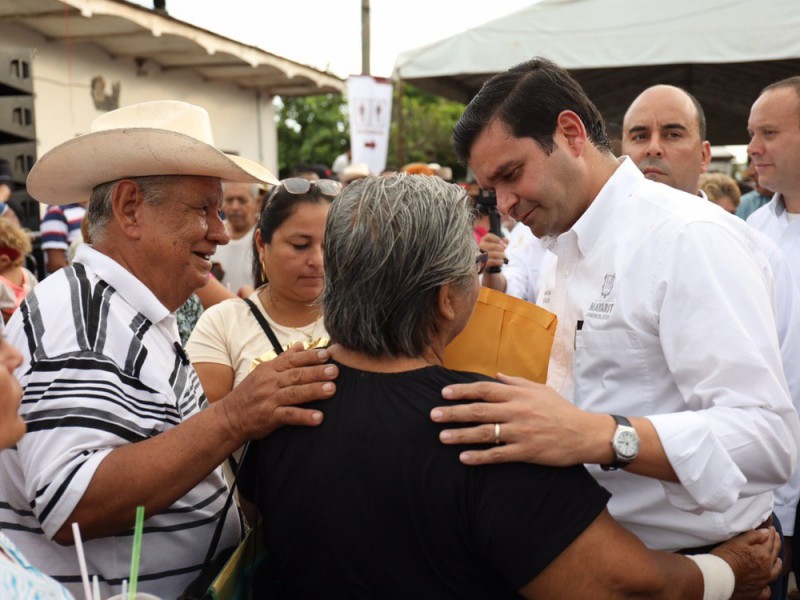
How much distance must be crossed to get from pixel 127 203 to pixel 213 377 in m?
1.25

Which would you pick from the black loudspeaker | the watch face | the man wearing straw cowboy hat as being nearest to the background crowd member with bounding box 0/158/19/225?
the black loudspeaker

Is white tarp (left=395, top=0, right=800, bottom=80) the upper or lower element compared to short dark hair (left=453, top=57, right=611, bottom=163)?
upper

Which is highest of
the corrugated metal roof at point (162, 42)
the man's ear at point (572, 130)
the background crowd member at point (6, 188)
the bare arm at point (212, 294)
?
the corrugated metal roof at point (162, 42)

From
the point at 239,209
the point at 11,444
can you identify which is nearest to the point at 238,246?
the point at 239,209

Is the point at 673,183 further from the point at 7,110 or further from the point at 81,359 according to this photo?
the point at 7,110

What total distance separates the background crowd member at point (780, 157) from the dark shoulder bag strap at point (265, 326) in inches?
93.0

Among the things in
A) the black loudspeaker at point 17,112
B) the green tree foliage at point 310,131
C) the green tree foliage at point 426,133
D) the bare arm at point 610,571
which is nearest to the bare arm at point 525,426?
the bare arm at point 610,571

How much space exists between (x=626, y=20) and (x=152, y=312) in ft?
19.0

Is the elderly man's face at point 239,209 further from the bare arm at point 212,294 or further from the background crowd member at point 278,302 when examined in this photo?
the background crowd member at point 278,302

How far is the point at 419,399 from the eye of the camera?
1721mm

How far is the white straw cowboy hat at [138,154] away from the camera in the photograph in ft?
7.40

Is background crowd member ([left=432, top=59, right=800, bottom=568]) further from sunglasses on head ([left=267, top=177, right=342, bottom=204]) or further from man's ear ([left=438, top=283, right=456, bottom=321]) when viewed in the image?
sunglasses on head ([left=267, top=177, right=342, bottom=204])

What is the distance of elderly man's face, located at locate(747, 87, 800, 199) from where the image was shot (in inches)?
159

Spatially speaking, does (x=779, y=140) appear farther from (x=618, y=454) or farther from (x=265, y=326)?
(x=618, y=454)
